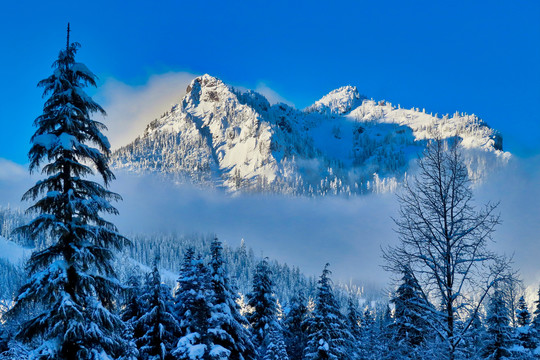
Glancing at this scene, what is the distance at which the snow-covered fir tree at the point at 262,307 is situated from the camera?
97.5 ft

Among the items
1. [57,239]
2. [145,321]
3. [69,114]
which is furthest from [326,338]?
[69,114]

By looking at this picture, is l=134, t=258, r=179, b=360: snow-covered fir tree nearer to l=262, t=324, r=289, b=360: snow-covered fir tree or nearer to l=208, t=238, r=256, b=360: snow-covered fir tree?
l=208, t=238, r=256, b=360: snow-covered fir tree

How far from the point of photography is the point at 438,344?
9422 millimetres

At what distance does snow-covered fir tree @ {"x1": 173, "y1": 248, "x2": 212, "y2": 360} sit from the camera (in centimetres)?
1962

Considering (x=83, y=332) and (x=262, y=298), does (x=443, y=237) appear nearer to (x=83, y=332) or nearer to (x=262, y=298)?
(x=83, y=332)

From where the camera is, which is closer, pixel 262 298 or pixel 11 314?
pixel 11 314

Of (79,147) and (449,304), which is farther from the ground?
(79,147)

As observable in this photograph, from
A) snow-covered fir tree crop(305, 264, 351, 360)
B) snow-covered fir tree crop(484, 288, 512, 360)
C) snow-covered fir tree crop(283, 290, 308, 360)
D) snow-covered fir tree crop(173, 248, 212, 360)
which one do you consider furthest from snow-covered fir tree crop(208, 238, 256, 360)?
snow-covered fir tree crop(484, 288, 512, 360)

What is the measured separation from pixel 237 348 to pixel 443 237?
1639cm

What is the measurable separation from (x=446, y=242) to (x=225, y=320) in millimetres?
15465

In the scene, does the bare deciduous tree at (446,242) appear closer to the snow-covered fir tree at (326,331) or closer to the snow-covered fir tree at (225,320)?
the snow-covered fir tree at (225,320)

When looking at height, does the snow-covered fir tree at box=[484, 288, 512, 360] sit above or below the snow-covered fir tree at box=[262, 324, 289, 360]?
above

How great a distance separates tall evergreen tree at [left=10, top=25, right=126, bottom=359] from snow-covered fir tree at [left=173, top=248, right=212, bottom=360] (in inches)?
366

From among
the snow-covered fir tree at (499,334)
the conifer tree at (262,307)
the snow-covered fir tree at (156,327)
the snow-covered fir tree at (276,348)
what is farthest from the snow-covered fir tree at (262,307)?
the snow-covered fir tree at (499,334)
